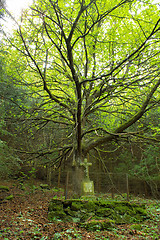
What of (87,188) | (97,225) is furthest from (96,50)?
(97,225)

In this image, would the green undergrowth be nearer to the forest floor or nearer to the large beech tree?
the forest floor

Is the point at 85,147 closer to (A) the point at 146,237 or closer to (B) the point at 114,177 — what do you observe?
(A) the point at 146,237

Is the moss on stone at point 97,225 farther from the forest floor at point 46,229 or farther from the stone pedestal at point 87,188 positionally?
the stone pedestal at point 87,188

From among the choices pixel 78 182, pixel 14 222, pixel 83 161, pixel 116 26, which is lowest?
pixel 14 222

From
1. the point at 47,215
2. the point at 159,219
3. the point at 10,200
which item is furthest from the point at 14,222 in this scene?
the point at 159,219

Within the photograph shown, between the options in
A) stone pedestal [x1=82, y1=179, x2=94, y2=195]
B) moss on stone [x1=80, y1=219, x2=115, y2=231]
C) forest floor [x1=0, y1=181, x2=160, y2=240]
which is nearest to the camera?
forest floor [x1=0, y1=181, x2=160, y2=240]

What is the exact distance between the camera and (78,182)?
6.55m

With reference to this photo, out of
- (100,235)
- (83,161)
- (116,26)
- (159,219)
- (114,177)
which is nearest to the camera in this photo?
(100,235)

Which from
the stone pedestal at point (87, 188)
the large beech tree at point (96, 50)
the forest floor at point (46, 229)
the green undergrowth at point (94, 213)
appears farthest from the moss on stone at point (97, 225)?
the large beech tree at point (96, 50)

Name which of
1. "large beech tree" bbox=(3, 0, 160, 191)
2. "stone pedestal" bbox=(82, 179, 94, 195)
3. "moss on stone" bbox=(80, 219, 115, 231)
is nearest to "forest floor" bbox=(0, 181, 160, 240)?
"moss on stone" bbox=(80, 219, 115, 231)

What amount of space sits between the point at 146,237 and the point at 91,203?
5.60ft

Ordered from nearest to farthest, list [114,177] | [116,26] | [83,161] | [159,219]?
[159,219] < [116,26] < [83,161] < [114,177]

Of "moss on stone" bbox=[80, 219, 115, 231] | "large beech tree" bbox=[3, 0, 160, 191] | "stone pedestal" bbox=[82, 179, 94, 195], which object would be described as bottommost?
"moss on stone" bbox=[80, 219, 115, 231]

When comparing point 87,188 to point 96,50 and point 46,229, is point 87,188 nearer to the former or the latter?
point 46,229
